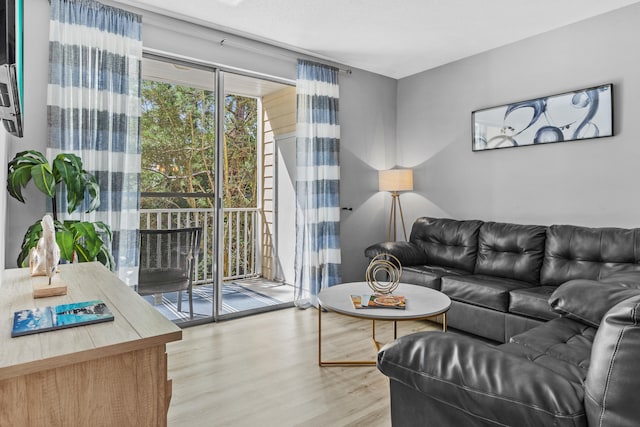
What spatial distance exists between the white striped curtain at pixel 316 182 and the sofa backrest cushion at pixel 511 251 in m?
1.46

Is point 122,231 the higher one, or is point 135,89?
point 135,89

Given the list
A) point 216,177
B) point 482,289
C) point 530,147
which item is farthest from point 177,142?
point 530,147

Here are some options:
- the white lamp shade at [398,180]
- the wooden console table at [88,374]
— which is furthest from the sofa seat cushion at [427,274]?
the wooden console table at [88,374]

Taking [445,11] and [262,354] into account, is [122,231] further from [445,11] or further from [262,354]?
[445,11]

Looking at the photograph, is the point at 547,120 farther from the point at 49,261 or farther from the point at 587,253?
the point at 49,261

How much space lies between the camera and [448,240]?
3836 mm

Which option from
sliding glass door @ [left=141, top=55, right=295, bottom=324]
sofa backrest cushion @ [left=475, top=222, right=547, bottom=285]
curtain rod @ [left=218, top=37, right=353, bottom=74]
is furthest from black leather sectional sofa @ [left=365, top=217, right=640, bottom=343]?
curtain rod @ [left=218, top=37, right=353, bottom=74]

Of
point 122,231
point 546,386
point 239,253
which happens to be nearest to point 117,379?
point 546,386

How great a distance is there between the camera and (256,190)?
5.45 metres

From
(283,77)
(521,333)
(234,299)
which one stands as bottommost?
(234,299)

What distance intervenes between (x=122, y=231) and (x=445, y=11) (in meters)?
3.06

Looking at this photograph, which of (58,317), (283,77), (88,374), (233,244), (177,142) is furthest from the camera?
(233,244)

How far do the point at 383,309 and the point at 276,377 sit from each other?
2.63ft

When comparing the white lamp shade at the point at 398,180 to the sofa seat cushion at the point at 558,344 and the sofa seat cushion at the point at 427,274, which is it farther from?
the sofa seat cushion at the point at 558,344
